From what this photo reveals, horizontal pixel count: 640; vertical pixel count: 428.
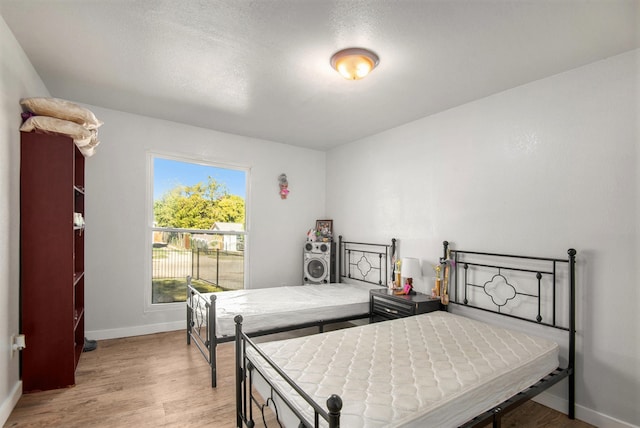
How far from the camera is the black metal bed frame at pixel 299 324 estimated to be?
263 centimetres

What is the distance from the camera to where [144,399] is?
241 centimetres

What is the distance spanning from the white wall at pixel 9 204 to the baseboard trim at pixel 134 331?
46.1 inches

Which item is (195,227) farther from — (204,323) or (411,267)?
(411,267)

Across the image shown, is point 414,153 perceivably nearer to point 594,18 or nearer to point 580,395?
point 594,18

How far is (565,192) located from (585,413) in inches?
62.4

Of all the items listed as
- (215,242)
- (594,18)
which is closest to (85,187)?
(215,242)

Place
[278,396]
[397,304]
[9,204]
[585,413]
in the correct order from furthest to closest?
[397,304]
[585,413]
[9,204]
[278,396]

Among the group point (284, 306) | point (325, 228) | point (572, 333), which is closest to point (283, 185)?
point (325, 228)

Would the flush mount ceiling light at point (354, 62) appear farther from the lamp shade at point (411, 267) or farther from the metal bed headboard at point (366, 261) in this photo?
the metal bed headboard at point (366, 261)

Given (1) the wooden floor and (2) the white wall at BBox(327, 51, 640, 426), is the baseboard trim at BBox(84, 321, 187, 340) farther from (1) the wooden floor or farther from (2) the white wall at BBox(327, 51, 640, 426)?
(2) the white wall at BBox(327, 51, 640, 426)

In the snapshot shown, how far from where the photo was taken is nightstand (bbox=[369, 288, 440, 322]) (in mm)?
3092

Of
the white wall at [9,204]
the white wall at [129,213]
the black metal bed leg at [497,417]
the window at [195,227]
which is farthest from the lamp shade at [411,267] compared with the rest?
the white wall at [9,204]

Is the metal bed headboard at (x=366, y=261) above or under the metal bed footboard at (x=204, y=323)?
above

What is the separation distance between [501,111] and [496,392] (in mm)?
2271
